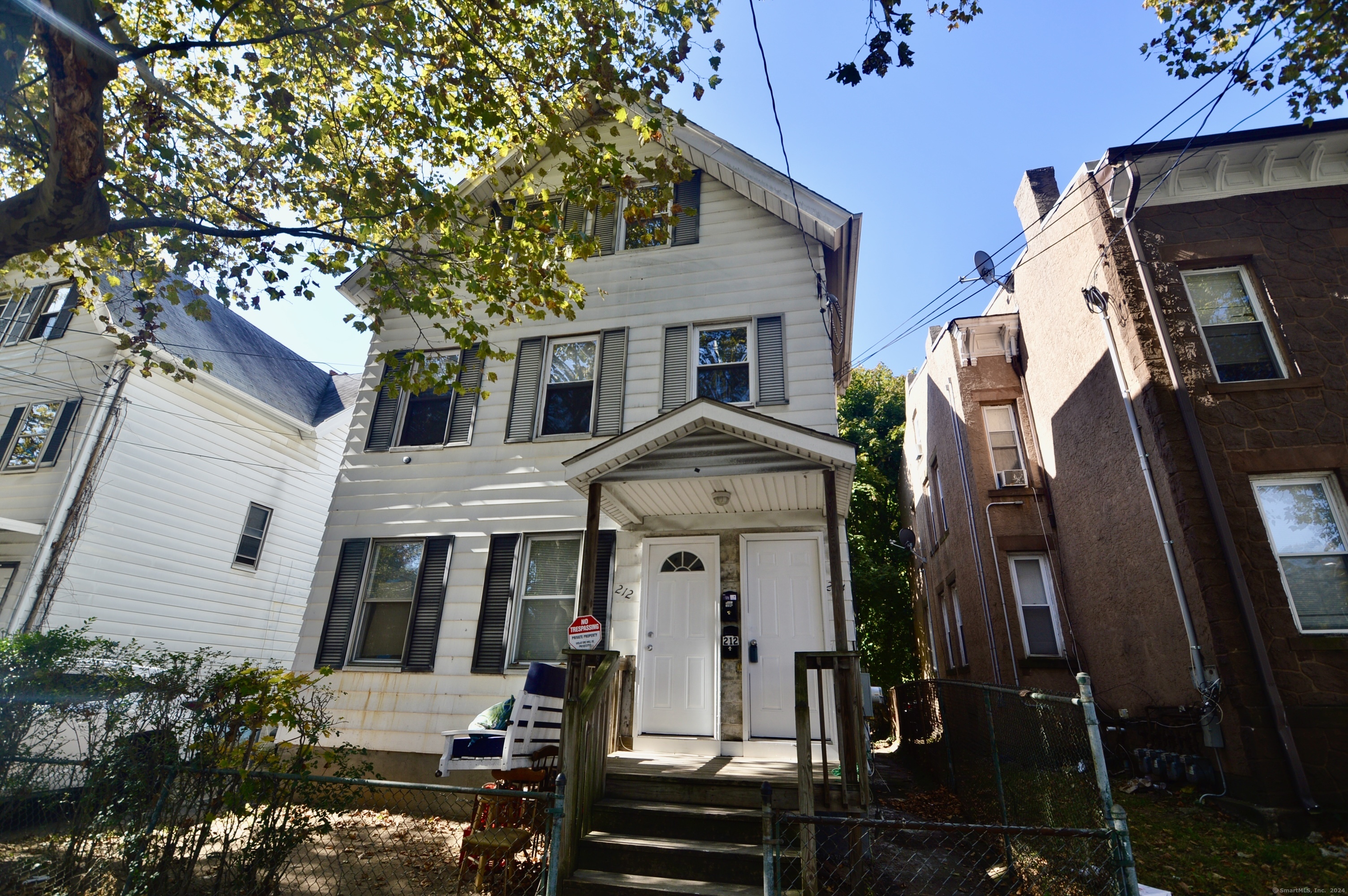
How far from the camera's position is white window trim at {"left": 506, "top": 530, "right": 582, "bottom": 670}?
7.79m

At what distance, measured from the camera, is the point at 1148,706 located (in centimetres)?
803

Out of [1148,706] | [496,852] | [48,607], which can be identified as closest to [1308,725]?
[1148,706]

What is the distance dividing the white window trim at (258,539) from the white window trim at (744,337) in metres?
10.4

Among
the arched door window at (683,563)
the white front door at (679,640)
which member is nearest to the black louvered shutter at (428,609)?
the white front door at (679,640)

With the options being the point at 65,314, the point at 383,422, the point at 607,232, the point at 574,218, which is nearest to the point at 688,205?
the point at 607,232

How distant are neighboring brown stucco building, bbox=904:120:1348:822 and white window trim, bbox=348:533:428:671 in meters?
9.22

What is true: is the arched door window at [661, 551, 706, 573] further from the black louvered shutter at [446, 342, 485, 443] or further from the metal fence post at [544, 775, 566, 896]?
the metal fence post at [544, 775, 566, 896]

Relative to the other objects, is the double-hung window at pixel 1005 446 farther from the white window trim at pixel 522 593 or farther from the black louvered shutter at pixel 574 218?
the black louvered shutter at pixel 574 218

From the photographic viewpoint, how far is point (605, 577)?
309 inches

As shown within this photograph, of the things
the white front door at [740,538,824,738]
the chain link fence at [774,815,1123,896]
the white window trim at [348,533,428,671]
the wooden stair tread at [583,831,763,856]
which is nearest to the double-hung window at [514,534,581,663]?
the white window trim at [348,533,428,671]

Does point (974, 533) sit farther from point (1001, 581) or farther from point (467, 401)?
point (467, 401)

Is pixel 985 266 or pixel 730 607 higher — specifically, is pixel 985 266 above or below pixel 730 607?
above

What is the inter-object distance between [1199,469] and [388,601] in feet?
33.0

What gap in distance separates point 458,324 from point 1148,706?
35.0ft
